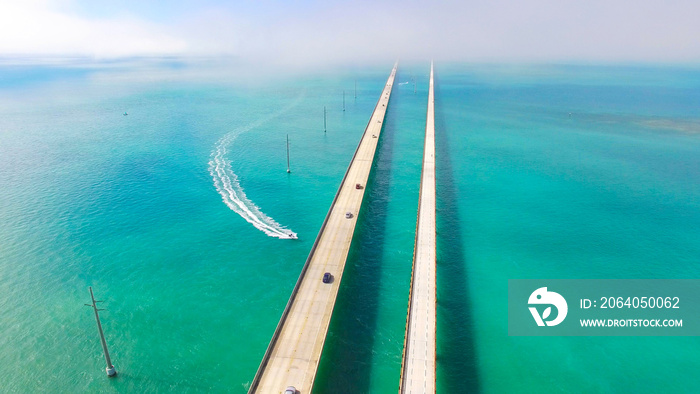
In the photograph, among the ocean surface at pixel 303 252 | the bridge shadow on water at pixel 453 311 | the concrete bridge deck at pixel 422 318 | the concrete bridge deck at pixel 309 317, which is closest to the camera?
the concrete bridge deck at pixel 309 317

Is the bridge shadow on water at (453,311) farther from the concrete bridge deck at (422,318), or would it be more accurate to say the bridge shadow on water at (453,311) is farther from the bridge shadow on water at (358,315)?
the bridge shadow on water at (358,315)

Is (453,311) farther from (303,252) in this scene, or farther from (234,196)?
(234,196)

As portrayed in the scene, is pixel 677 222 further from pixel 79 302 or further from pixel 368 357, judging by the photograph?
pixel 79 302

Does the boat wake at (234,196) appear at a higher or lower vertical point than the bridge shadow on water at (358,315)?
higher

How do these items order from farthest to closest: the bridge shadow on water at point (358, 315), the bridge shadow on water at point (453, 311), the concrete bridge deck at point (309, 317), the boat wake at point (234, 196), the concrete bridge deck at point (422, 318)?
the boat wake at point (234, 196) → the bridge shadow on water at point (453, 311) → the bridge shadow on water at point (358, 315) → the concrete bridge deck at point (422, 318) → the concrete bridge deck at point (309, 317)

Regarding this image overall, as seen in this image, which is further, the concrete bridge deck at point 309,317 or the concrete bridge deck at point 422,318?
the concrete bridge deck at point 422,318

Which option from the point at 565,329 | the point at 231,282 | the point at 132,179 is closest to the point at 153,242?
the point at 231,282

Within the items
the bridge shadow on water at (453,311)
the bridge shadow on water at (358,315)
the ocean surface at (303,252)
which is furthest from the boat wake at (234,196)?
the bridge shadow on water at (453,311)
